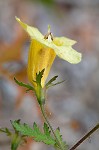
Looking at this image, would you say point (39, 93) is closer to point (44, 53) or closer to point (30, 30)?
point (44, 53)

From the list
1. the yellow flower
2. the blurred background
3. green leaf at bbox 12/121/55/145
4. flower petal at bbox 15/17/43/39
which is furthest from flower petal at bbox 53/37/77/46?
the blurred background

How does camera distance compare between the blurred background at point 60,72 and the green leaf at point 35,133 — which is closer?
the green leaf at point 35,133

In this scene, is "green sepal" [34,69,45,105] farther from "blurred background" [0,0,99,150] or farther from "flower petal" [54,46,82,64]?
"blurred background" [0,0,99,150]

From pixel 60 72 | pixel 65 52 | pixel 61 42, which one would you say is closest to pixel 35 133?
pixel 65 52

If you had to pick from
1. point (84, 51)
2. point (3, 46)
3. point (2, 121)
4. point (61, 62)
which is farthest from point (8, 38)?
point (3, 46)

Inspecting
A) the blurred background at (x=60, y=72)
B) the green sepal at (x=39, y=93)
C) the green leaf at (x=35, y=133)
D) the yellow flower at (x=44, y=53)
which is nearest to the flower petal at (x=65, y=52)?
the yellow flower at (x=44, y=53)

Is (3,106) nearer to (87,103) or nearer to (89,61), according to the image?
(87,103)

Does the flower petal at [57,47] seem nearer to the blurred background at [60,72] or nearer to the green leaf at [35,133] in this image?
the green leaf at [35,133]

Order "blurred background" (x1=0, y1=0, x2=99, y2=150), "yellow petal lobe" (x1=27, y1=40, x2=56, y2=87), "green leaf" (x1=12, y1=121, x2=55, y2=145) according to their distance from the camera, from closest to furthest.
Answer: "green leaf" (x1=12, y1=121, x2=55, y2=145) < "yellow petal lobe" (x1=27, y1=40, x2=56, y2=87) < "blurred background" (x1=0, y1=0, x2=99, y2=150)
